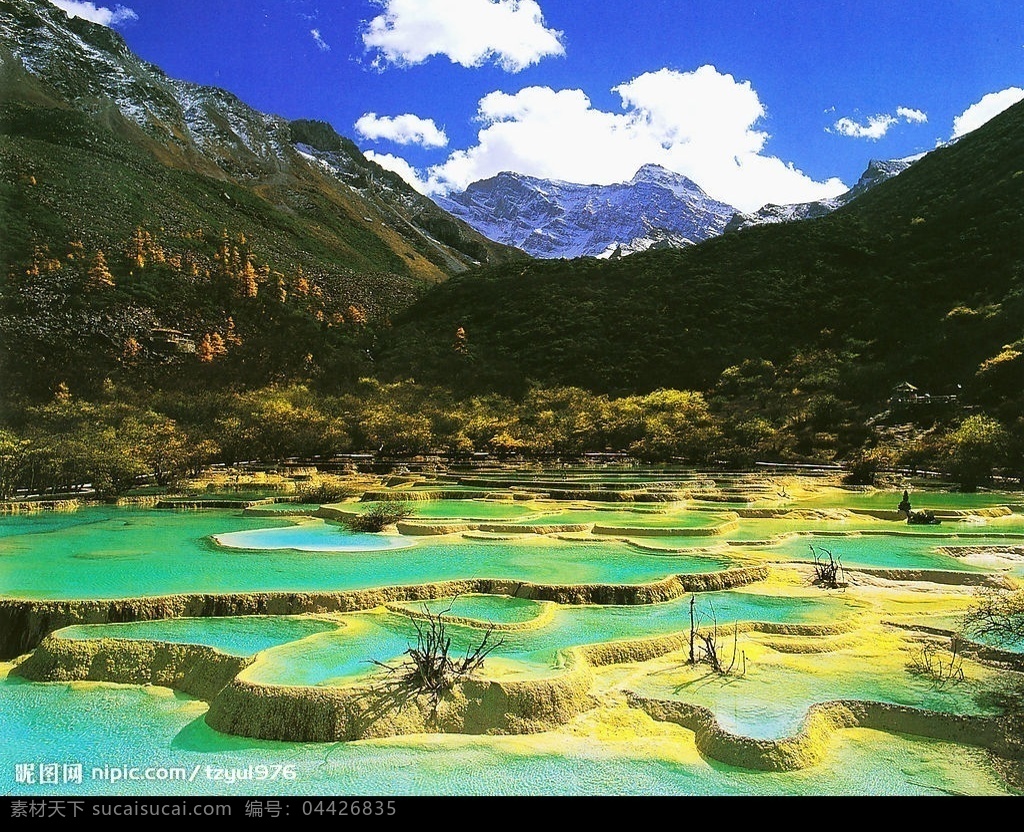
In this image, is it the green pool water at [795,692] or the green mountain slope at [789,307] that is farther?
the green mountain slope at [789,307]

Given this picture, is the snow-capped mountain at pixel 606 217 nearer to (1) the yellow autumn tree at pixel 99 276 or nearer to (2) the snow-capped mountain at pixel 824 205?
(2) the snow-capped mountain at pixel 824 205

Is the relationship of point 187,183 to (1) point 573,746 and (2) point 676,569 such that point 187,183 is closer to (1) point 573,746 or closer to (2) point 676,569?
(2) point 676,569

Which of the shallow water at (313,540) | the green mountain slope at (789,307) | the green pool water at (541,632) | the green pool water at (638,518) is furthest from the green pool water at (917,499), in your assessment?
the shallow water at (313,540)

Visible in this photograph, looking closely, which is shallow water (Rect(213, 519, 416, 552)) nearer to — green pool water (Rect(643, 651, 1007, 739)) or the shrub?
the shrub

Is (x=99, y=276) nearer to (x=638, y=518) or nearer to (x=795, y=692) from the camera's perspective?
(x=638, y=518)

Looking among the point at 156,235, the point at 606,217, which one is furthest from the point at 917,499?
the point at 606,217

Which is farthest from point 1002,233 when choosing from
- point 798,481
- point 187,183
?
point 187,183
